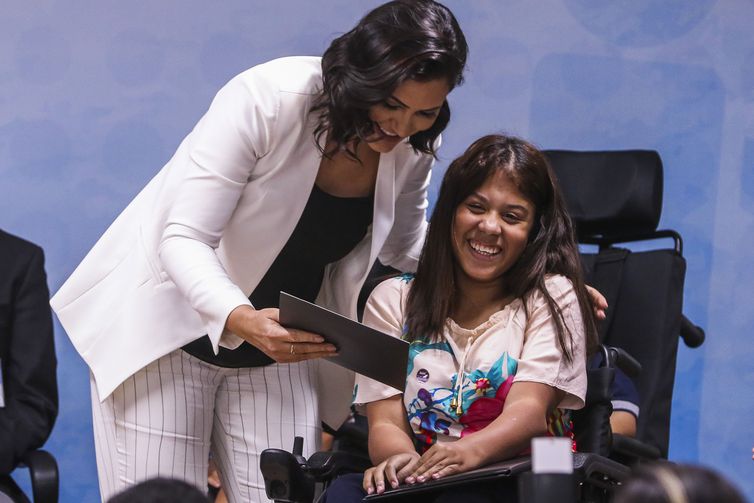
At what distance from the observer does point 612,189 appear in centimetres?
285

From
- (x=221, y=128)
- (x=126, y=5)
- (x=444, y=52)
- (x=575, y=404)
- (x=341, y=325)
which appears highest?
(x=126, y=5)

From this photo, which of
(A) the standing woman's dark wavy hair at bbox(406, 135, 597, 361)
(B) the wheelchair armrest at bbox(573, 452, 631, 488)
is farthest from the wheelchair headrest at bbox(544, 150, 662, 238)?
(B) the wheelchair armrest at bbox(573, 452, 631, 488)

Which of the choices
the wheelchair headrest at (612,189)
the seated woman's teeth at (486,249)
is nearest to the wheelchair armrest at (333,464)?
the seated woman's teeth at (486,249)

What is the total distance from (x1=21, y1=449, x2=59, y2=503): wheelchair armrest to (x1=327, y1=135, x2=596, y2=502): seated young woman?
25.3 inches

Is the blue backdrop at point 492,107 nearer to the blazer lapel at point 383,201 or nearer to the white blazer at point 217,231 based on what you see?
the white blazer at point 217,231

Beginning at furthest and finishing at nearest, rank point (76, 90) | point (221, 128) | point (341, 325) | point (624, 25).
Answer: point (624, 25), point (76, 90), point (221, 128), point (341, 325)

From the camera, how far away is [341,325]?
1.59 meters

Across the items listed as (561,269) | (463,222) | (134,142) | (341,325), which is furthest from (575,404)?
(134,142)

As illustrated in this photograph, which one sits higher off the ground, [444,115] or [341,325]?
[444,115]

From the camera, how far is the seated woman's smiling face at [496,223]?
195 cm

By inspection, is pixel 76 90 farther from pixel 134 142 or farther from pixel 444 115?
pixel 444 115

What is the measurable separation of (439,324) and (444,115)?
0.38 m

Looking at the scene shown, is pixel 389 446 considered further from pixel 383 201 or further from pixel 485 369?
pixel 383 201

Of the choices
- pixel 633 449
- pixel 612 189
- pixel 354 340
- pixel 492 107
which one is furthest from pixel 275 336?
pixel 492 107
